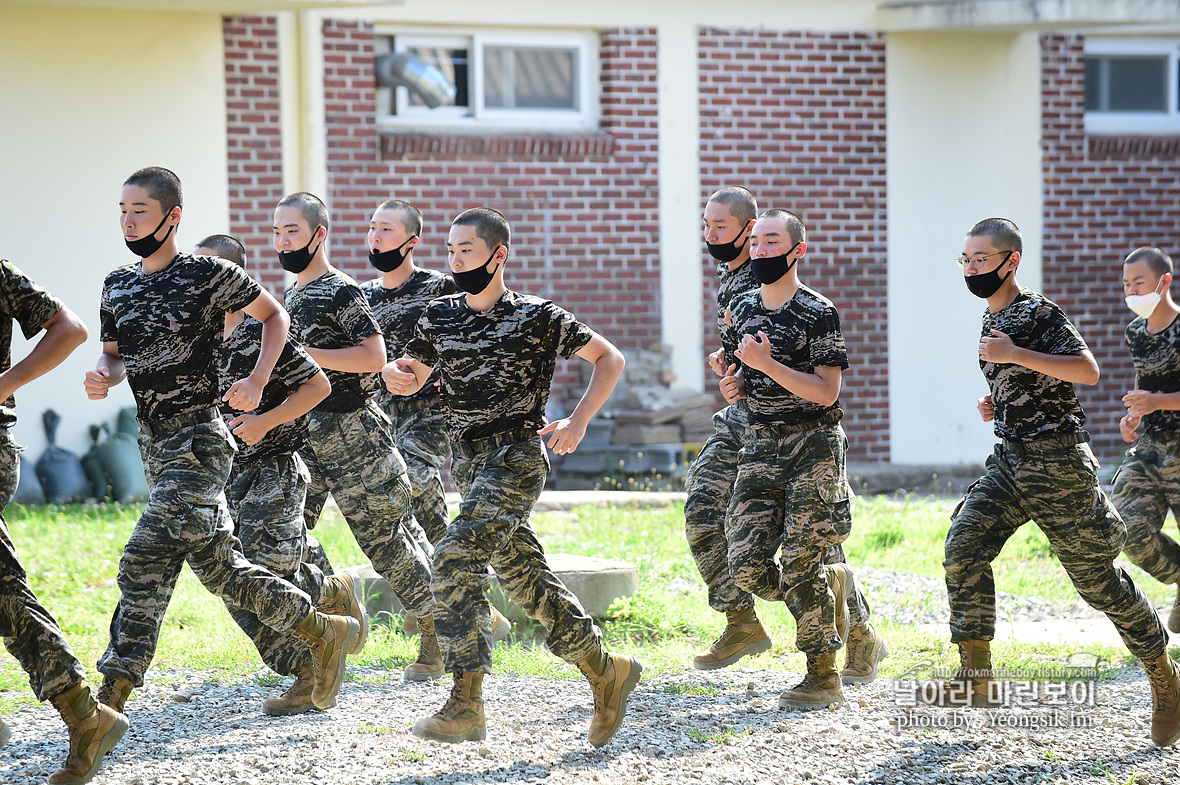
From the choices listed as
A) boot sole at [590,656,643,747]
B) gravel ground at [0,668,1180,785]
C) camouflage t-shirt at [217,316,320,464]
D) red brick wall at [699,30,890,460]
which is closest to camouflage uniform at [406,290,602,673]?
boot sole at [590,656,643,747]

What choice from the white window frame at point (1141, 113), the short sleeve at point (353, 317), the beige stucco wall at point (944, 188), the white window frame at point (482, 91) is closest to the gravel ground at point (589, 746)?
the short sleeve at point (353, 317)

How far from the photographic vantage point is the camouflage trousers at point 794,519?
199 inches

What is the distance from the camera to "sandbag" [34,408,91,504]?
389 inches

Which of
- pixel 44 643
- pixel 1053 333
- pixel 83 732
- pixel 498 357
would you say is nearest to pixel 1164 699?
pixel 1053 333

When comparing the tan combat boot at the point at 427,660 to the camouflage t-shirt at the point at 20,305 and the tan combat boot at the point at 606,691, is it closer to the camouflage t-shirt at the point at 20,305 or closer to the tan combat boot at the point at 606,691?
the tan combat boot at the point at 606,691

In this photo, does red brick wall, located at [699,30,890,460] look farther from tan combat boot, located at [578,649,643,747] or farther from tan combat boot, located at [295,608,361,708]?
tan combat boot, located at [578,649,643,747]

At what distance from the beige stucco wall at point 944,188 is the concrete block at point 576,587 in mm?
6349

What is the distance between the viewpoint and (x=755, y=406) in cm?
525

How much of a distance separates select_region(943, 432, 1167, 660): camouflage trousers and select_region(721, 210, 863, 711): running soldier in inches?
19.5

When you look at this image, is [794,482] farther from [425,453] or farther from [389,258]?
[389,258]

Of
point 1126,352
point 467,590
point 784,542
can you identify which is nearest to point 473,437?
point 467,590

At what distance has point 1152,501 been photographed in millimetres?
6375

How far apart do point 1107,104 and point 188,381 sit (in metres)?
10.8

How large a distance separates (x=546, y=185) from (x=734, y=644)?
647cm
